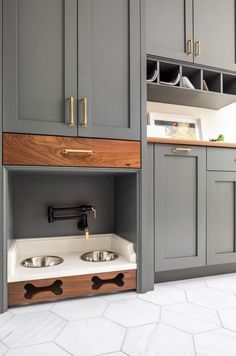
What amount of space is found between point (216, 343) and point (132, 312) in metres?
0.43

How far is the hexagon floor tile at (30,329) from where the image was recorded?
42.8 inches

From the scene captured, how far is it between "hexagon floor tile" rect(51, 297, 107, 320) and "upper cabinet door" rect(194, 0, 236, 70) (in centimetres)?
179

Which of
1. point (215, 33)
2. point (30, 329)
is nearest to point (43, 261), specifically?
point (30, 329)

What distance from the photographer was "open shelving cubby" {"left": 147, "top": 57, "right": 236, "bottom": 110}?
6.32ft

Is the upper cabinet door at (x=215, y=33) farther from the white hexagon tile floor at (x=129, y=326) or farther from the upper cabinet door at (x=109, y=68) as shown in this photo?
the white hexagon tile floor at (x=129, y=326)

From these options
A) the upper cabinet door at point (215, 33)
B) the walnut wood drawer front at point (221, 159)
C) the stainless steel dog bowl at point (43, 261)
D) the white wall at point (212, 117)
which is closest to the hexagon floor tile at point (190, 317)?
the stainless steel dog bowl at point (43, 261)

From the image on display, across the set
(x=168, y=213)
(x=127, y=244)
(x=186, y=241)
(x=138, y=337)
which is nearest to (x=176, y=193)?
(x=168, y=213)

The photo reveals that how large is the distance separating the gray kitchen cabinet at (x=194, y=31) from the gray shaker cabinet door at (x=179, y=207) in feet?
2.39

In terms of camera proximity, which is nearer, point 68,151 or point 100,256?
point 68,151

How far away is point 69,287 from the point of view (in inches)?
58.8

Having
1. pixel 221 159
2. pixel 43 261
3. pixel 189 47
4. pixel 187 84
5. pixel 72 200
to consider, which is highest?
pixel 189 47

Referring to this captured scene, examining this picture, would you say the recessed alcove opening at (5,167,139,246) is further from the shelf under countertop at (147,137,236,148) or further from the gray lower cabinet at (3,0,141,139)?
the gray lower cabinet at (3,0,141,139)

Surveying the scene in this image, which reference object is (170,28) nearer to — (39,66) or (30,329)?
(39,66)

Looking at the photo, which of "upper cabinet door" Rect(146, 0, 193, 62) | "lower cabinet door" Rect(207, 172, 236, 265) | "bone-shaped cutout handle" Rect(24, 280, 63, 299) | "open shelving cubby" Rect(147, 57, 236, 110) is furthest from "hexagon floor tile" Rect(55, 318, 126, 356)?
"upper cabinet door" Rect(146, 0, 193, 62)
